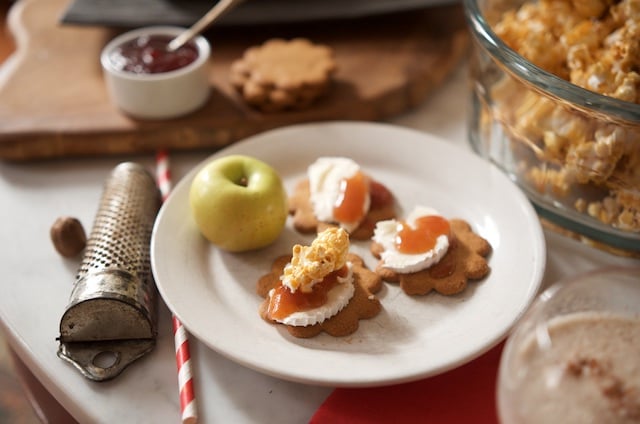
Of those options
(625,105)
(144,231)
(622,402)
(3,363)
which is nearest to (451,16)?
(625,105)

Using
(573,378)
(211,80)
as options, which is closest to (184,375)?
(573,378)

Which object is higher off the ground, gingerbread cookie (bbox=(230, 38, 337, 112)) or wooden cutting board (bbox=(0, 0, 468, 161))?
gingerbread cookie (bbox=(230, 38, 337, 112))

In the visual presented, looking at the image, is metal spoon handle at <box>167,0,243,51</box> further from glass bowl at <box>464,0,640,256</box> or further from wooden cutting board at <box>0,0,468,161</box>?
glass bowl at <box>464,0,640,256</box>

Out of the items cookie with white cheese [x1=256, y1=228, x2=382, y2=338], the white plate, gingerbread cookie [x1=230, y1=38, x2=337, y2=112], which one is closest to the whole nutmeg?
the white plate

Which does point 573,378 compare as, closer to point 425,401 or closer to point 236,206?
point 425,401

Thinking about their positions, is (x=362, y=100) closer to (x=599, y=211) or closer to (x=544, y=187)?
(x=544, y=187)
